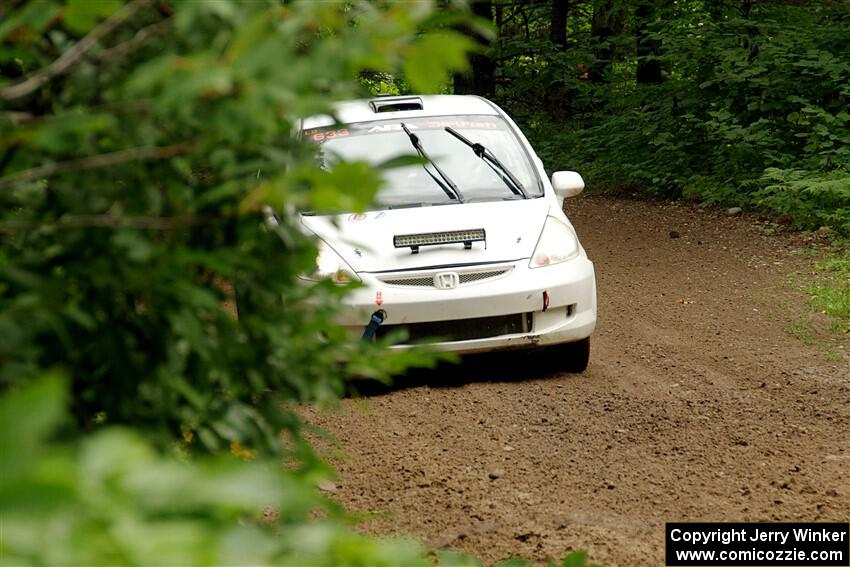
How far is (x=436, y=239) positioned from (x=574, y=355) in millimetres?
1324

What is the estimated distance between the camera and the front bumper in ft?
22.6

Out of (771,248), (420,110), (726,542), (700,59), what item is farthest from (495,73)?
(726,542)

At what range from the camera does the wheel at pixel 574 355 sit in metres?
7.52

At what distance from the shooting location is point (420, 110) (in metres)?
8.32

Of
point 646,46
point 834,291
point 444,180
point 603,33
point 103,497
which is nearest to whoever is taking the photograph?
point 103,497

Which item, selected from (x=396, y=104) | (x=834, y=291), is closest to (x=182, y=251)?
(x=396, y=104)

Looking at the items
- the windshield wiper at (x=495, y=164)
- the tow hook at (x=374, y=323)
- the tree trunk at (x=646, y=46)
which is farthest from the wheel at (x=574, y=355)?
the tree trunk at (x=646, y=46)

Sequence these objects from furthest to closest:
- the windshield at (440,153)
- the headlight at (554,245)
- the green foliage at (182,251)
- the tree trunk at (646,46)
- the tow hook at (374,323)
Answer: the tree trunk at (646,46)
the windshield at (440,153)
the headlight at (554,245)
the tow hook at (374,323)
the green foliage at (182,251)

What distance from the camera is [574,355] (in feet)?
24.9

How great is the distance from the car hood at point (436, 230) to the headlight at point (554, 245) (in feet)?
0.15

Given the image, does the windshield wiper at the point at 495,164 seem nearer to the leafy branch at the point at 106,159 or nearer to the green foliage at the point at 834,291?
the green foliage at the point at 834,291

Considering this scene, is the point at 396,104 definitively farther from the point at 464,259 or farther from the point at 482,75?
the point at 482,75

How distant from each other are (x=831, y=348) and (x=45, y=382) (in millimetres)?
8280

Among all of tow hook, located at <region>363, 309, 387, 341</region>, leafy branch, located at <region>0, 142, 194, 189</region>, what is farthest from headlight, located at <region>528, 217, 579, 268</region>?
leafy branch, located at <region>0, 142, 194, 189</region>
